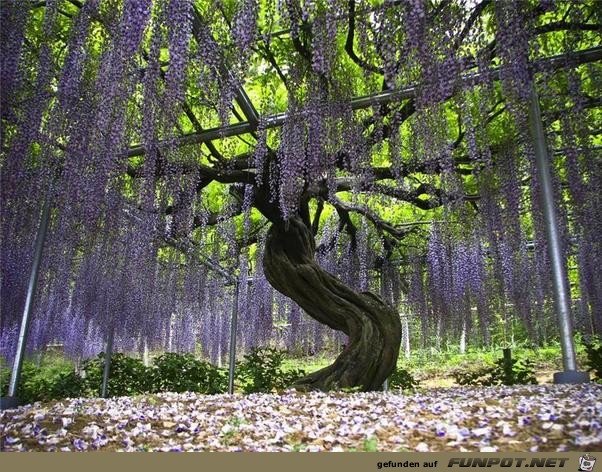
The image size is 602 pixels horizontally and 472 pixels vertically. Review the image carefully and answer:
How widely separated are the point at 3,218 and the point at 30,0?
278cm

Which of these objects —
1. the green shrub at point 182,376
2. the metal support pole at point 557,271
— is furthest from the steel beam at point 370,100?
the green shrub at point 182,376

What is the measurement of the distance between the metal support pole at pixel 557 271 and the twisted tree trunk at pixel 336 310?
6.69 feet

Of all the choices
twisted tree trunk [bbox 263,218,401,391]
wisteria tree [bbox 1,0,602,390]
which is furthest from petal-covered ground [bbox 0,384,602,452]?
wisteria tree [bbox 1,0,602,390]

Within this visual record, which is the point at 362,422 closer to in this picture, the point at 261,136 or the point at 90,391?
the point at 261,136

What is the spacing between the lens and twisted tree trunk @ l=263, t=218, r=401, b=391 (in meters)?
5.47

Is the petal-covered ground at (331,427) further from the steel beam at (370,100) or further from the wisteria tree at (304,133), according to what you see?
the steel beam at (370,100)

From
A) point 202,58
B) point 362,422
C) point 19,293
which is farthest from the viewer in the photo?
point 19,293

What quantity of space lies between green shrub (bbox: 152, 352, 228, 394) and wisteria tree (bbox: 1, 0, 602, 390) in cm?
142

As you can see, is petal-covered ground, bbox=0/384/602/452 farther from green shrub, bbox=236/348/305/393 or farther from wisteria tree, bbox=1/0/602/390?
green shrub, bbox=236/348/305/393

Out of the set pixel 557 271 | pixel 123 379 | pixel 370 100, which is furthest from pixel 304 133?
pixel 123 379

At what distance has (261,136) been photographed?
519 centimetres

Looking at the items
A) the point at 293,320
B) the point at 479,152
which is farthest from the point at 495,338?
the point at 479,152

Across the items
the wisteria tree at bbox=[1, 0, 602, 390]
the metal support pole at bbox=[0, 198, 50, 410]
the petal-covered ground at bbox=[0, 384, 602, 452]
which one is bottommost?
the petal-covered ground at bbox=[0, 384, 602, 452]

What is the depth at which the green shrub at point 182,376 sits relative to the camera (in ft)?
28.3
